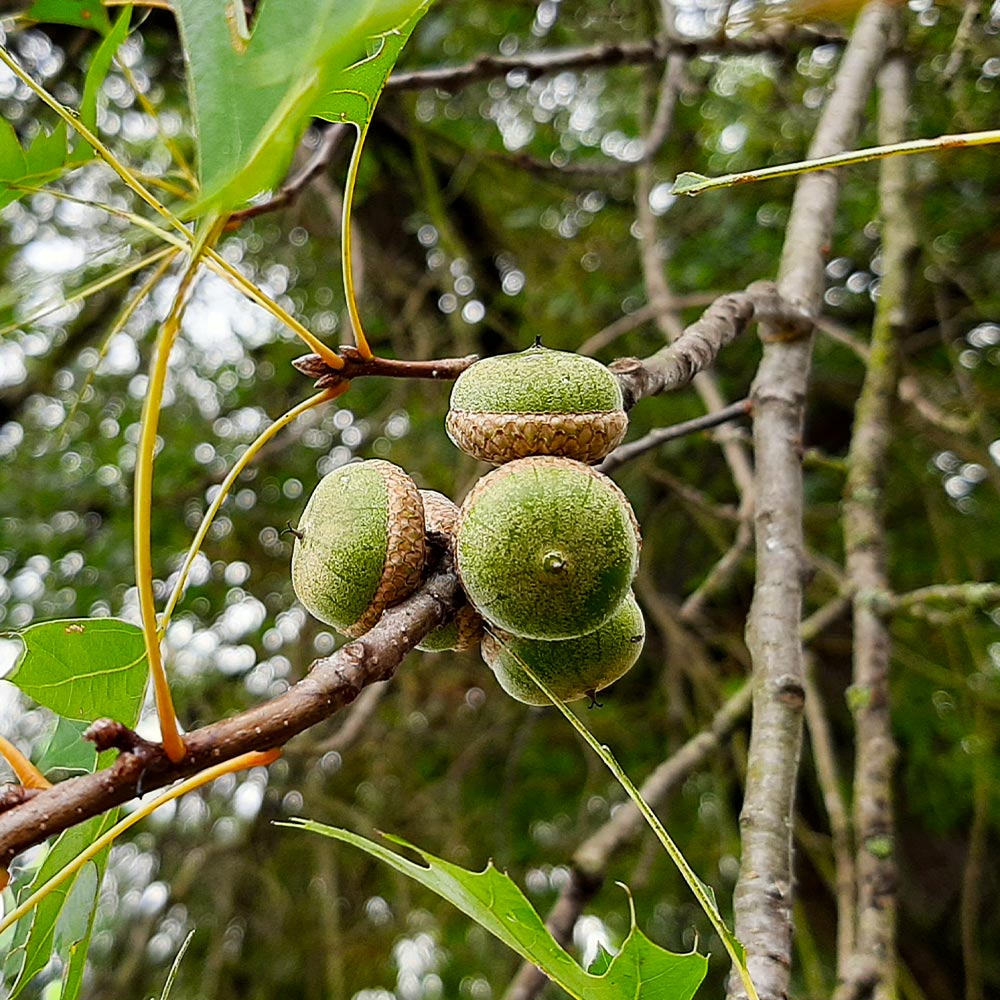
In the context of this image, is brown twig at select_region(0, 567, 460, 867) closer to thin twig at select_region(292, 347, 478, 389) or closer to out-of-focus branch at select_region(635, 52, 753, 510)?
thin twig at select_region(292, 347, 478, 389)

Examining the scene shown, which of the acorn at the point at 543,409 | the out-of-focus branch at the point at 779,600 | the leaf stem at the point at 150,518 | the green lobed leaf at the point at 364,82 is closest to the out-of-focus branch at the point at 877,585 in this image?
the out-of-focus branch at the point at 779,600

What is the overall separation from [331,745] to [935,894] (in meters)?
3.07

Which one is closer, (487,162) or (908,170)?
(908,170)

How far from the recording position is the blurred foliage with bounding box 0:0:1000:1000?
11.0 feet

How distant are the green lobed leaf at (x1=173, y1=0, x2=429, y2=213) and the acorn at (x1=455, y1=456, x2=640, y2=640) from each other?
1.45 ft

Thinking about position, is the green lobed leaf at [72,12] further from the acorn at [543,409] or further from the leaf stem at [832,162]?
the leaf stem at [832,162]

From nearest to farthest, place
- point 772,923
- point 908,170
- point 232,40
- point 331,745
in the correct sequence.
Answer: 1. point 232,40
2. point 772,923
3. point 331,745
4. point 908,170

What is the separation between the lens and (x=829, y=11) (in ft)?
3.38

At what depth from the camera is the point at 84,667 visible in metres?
0.90

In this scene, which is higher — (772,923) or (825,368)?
(772,923)

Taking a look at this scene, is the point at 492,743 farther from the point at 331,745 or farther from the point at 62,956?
the point at 62,956

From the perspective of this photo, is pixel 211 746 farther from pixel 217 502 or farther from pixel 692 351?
pixel 692 351

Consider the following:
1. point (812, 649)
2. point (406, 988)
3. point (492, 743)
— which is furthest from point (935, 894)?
point (406, 988)

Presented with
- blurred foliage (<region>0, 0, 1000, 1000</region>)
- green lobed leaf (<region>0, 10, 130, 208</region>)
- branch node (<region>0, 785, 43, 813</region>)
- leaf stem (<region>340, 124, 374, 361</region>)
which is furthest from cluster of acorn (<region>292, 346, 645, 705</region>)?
blurred foliage (<region>0, 0, 1000, 1000</region>)
